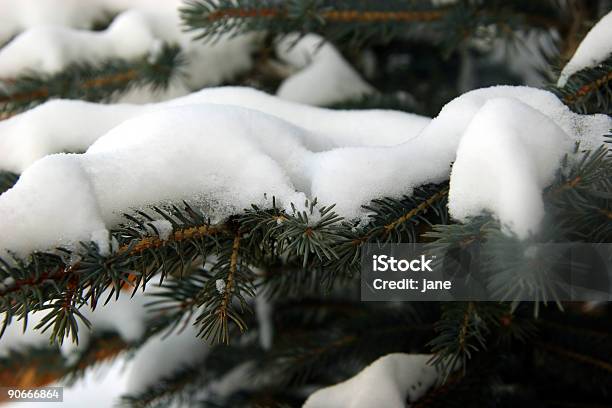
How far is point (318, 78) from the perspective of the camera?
988 millimetres

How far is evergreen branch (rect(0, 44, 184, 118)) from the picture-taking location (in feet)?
2.74

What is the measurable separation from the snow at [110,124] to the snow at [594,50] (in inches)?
7.1

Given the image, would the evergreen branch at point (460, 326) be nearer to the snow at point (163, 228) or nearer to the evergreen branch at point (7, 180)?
the snow at point (163, 228)

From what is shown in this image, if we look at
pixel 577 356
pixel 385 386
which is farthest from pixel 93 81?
pixel 577 356

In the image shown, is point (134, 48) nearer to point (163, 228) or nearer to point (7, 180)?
point (7, 180)

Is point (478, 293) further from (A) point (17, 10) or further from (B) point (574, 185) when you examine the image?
(A) point (17, 10)

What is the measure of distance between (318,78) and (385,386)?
0.59 metres

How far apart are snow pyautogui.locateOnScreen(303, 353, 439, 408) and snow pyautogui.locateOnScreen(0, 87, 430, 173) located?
272 millimetres

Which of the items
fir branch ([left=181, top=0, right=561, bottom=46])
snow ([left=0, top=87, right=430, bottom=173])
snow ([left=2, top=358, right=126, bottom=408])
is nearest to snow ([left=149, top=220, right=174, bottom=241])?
snow ([left=0, top=87, right=430, bottom=173])

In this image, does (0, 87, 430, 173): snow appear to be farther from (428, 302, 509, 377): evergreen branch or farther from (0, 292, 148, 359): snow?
(0, 292, 148, 359): snow

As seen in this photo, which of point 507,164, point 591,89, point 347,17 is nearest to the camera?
point 507,164

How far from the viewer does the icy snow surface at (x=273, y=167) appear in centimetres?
43

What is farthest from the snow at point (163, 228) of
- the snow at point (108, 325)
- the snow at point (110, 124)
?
the snow at point (108, 325)

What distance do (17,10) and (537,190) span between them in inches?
37.8
